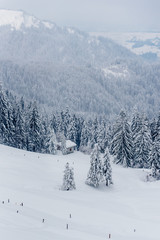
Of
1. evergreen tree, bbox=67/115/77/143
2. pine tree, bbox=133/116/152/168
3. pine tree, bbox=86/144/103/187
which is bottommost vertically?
evergreen tree, bbox=67/115/77/143

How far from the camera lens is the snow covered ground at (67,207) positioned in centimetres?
1784

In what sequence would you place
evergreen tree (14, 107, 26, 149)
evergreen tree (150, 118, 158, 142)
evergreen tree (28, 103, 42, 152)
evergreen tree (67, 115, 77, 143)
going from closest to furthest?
evergreen tree (28, 103, 42, 152), evergreen tree (14, 107, 26, 149), evergreen tree (150, 118, 158, 142), evergreen tree (67, 115, 77, 143)

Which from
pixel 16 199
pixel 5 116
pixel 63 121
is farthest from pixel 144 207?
pixel 63 121

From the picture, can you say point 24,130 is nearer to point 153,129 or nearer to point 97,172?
point 97,172

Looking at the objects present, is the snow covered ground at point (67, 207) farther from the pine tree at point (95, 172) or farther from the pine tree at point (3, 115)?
the pine tree at point (3, 115)

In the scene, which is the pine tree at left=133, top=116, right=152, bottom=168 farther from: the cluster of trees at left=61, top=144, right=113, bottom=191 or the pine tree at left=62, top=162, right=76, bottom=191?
the pine tree at left=62, top=162, right=76, bottom=191

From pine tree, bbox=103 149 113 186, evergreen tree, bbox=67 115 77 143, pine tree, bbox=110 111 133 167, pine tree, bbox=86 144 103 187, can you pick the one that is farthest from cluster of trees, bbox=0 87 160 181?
evergreen tree, bbox=67 115 77 143

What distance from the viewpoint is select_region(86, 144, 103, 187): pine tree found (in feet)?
120

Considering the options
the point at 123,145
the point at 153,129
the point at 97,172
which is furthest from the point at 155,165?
the point at 153,129

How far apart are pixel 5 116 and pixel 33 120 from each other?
6722mm

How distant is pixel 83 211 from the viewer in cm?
2450

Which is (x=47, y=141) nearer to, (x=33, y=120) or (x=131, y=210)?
(x=33, y=120)

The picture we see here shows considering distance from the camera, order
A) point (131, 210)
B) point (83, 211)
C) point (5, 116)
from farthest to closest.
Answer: point (5, 116) < point (131, 210) < point (83, 211)

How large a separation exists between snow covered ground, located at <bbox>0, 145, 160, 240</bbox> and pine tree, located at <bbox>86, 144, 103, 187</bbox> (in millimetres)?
1027
